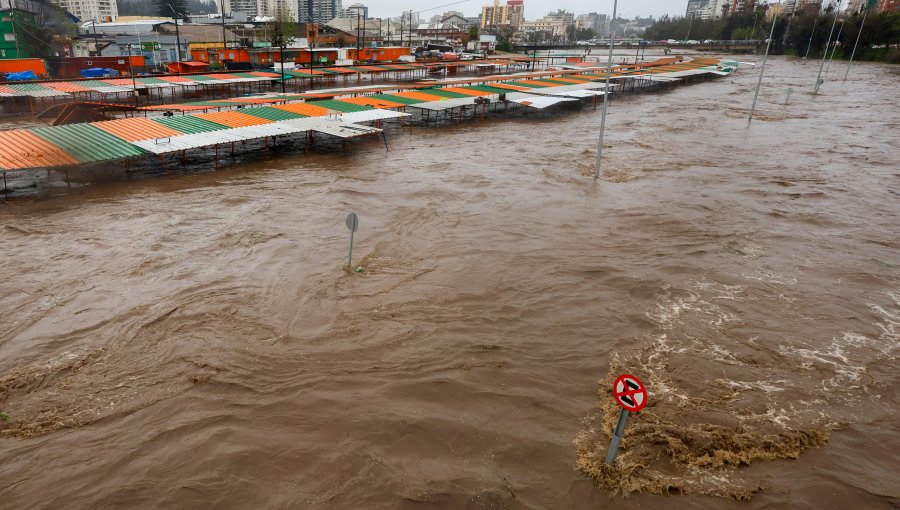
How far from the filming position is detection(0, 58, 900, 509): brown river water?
658cm

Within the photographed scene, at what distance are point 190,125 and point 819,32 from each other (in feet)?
401

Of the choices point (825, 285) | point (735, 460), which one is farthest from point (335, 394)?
point (825, 285)

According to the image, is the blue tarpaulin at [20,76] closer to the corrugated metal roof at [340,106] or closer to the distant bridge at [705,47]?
the corrugated metal roof at [340,106]

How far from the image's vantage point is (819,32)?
99.1m

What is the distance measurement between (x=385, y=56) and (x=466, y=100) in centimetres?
4372

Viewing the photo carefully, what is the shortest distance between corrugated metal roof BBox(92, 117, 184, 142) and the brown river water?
173 cm

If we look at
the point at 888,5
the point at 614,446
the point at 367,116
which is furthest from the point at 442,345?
the point at 888,5

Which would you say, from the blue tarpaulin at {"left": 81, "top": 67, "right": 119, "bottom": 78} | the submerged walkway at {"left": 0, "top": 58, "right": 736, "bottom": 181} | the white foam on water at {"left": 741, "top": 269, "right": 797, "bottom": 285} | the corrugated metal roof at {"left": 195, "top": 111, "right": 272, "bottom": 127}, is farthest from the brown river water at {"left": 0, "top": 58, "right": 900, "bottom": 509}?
the blue tarpaulin at {"left": 81, "top": 67, "right": 119, "bottom": 78}

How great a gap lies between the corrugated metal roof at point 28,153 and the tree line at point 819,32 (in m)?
103

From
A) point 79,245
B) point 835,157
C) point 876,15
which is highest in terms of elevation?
point 876,15

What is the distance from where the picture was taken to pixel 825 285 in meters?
12.4

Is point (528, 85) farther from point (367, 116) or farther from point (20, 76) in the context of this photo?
point (20, 76)

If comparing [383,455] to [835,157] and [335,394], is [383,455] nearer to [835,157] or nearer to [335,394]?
[335,394]

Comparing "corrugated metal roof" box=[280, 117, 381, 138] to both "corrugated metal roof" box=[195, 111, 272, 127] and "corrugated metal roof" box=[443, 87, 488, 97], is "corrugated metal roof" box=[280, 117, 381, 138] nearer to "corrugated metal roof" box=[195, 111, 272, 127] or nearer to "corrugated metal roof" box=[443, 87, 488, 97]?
"corrugated metal roof" box=[195, 111, 272, 127]
